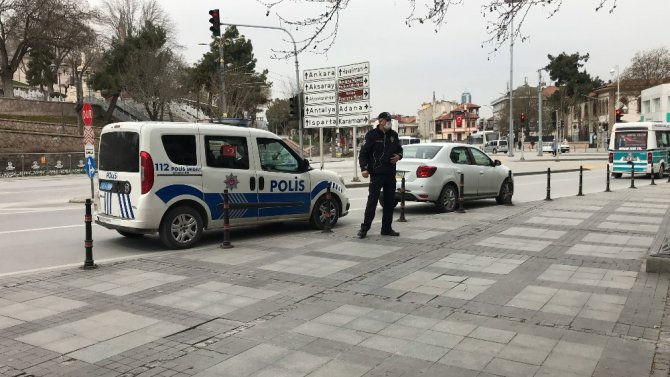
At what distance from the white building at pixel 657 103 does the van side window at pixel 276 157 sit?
175 ft

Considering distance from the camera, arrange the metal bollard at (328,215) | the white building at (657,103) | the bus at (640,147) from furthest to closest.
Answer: the white building at (657,103) → the bus at (640,147) → the metal bollard at (328,215)

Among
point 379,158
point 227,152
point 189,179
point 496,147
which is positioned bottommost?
point 189,179

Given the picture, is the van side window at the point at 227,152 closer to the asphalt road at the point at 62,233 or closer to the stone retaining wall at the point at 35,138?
the asphalt road at the point at 62,233

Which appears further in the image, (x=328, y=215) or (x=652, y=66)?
(x=652, y=66)

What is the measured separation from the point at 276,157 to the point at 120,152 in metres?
2.59

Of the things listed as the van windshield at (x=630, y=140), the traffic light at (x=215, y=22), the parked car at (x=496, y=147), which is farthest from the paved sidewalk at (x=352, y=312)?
the parked car at (x=496, y=147)

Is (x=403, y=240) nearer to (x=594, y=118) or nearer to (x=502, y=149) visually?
(x=502, y=149)

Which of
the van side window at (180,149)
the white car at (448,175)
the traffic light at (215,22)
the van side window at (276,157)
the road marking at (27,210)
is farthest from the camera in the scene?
the traffic light at (215,22)

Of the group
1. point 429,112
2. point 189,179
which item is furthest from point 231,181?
point 429,112

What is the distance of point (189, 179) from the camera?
343 inches

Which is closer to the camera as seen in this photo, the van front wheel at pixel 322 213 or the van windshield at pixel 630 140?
the van front wheel at pixel 322 213

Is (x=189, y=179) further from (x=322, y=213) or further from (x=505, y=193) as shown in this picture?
(x=505, y=193)

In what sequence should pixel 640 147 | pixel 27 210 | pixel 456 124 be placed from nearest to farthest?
1. pixel 27 210
2. pixel 640 147
3. pixel 456 124

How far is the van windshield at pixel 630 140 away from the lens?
81.4 feet
